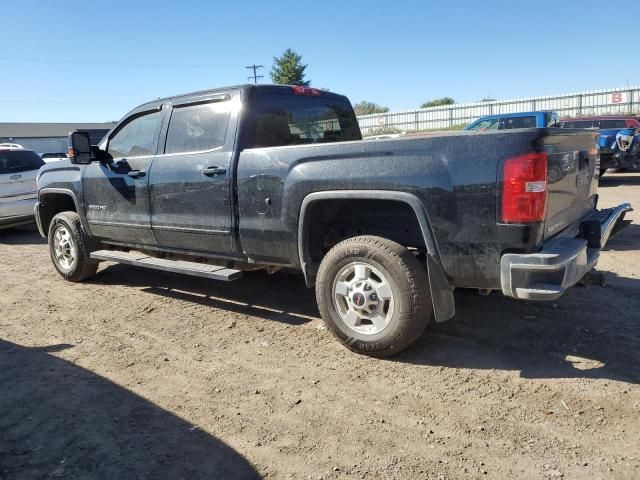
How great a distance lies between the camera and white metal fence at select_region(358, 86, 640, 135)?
28469 millimetres

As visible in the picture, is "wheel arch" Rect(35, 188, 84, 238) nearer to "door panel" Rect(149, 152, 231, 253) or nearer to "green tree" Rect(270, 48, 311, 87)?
"door panel" Rect(149, 152, 231, 253)

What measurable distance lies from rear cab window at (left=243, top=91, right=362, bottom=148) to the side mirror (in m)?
2.15

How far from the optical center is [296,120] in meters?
4.95

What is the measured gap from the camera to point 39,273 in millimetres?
7035

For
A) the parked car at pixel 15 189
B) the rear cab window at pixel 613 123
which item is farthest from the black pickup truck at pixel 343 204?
the rear cab window at pixel 613 123

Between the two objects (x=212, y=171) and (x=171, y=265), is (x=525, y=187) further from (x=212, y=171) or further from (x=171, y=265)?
(x=171, y=265)

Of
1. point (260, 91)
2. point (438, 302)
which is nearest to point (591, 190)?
point (438, 302)

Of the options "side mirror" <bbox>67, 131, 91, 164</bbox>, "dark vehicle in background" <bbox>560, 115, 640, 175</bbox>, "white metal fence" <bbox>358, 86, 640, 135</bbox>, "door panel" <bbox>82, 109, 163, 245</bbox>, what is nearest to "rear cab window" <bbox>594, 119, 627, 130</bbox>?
"dark vehicle in background" <bbox>560, 115, 640, 175</bbox>

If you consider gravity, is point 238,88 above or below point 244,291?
above

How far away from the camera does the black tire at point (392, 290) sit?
142 inches

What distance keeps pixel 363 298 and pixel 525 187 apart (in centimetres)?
136

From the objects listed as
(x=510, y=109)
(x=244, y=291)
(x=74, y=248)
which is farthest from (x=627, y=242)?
(x=510, y=109)

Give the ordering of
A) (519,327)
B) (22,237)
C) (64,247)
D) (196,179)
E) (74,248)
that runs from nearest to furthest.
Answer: (519,327), (196,179), (74,248), (64,247), (22,237)

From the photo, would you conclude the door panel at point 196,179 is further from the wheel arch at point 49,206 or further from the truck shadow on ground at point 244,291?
the wheel arch at point 49,206
